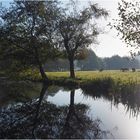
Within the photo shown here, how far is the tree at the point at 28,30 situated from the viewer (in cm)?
4691

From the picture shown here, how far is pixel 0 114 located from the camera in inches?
766

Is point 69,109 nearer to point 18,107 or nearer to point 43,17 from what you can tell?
point 18,107

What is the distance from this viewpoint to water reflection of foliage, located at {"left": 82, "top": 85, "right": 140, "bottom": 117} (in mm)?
21261

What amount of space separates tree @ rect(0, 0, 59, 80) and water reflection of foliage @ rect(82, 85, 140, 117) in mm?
18506

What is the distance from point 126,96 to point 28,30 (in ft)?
82.3

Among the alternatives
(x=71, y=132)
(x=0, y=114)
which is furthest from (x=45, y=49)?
(x=71, y=132)

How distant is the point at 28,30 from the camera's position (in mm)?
47969

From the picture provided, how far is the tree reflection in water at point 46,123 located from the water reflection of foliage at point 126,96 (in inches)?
108

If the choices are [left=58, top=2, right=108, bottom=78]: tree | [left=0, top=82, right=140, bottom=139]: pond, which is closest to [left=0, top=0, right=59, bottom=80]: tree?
[left=58, top=2, right=108, bottom=78]: tree

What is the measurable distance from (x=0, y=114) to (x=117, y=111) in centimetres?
687

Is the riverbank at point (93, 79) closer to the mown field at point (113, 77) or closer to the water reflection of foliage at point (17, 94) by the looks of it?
the mown field at point (113, 77)

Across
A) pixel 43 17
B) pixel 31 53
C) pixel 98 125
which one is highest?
pixel 43 17

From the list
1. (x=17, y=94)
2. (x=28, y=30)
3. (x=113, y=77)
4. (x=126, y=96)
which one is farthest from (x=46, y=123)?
(x=28, y=30)

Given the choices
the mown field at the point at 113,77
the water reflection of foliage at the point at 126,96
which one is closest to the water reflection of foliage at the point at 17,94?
the water reflection of foliage at the point at 126,96
